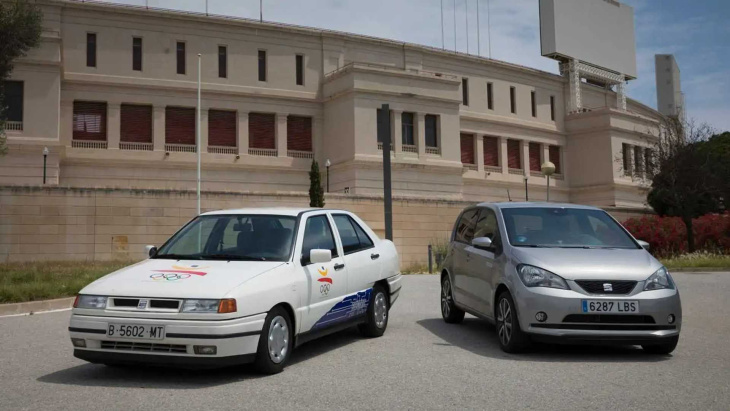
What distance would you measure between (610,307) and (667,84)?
93707 mm

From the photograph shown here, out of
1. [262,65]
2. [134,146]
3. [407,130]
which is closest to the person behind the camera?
[134,146]

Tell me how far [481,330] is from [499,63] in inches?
1948

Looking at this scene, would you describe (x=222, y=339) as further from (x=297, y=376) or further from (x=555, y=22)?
(x=555, y=22)

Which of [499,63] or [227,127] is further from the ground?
[499,63]

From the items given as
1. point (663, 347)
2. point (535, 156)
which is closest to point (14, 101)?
point (663, 347)

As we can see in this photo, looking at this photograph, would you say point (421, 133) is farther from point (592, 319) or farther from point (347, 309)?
point (592, 319)

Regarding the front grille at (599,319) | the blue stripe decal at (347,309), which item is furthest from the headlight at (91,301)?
the front grille at (599,319)

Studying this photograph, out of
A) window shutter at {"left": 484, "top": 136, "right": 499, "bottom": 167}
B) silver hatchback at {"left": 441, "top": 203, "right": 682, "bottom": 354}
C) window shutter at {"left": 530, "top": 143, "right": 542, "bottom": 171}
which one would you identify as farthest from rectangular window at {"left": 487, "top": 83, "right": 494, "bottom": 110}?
silver hatchback at {"left": 441, "top": 203, "right": 682, "bottom": 354}

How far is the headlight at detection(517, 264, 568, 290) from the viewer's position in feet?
23.5

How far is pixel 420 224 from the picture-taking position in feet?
119

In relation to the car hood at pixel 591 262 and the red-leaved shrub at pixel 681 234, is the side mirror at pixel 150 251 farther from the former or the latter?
the red-leaved shrub at pixel 681 234

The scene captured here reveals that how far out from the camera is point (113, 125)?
42.8 metres

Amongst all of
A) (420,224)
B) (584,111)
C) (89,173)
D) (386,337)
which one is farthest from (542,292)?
(584,111)

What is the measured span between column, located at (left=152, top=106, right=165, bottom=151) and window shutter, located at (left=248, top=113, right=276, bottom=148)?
571 centimetres
